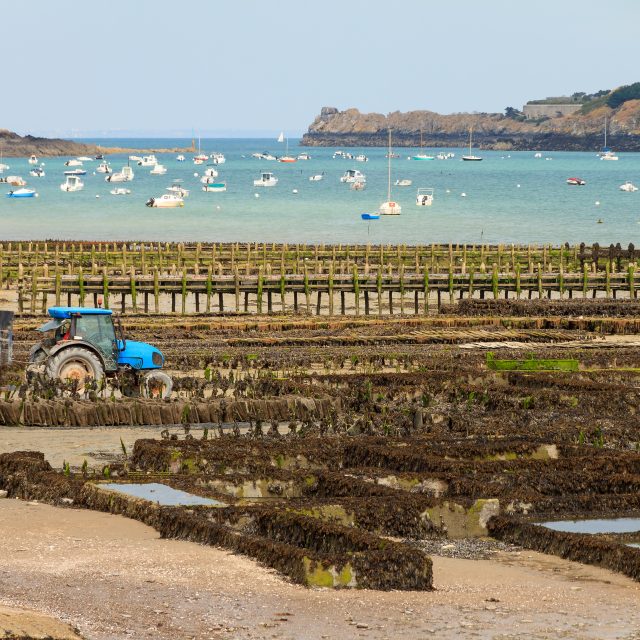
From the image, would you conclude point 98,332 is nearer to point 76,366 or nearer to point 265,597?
point 76,366

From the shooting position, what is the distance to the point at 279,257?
75688 millimetres

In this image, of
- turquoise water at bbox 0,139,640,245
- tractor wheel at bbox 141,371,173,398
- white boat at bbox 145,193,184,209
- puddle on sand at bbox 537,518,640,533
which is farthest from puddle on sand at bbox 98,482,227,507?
white boat at bbox 145,193,184,209

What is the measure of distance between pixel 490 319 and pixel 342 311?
27.4 ft

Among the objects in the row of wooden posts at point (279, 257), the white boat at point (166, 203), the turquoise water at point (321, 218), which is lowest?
the turquoise water at point (321, 218)

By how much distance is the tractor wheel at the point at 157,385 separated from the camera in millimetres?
30953

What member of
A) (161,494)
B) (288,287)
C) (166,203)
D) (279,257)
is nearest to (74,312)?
(161,494)

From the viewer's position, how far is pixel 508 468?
2334cm

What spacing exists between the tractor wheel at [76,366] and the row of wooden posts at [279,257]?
35.7 m

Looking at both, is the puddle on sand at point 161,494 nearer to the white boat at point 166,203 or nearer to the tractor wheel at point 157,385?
the tractor wheel at point 157,385

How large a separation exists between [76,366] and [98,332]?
2.84ft

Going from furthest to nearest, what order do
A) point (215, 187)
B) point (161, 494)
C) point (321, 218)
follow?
1. point (215, 187)
2. point (321, 218)
3. point (161, 494)

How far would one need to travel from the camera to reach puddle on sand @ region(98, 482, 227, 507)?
2053cm

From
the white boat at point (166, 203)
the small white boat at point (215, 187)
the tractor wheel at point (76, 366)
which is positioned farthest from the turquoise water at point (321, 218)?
the tractor wheel at point (76, 366)

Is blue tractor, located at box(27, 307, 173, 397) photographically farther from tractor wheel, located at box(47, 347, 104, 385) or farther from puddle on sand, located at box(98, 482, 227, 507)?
puddle on sand, located at box(98, 482, 227, 507)
